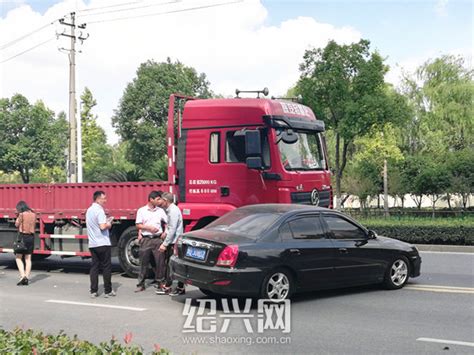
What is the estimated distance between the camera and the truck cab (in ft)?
31.8

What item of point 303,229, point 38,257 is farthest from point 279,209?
point 38,257

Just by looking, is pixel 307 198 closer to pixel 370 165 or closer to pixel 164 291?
pixel 164 291

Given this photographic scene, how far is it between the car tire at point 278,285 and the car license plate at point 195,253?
92 centimetres

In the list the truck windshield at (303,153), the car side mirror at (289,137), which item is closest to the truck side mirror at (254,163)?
the truck windshield at (303,153)

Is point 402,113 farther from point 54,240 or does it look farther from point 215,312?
point 215,312

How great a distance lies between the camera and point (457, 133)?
36.4 m

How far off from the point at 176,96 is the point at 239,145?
1820 mm

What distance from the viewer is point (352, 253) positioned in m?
8.48

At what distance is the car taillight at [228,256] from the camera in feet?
24.2

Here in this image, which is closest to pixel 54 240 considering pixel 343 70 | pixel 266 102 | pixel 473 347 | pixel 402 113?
pixel 266 102

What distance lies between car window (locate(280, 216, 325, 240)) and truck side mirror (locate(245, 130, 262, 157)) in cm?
177

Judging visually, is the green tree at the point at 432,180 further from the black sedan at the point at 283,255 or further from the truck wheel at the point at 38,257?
the truck wheel at the point at 38,257

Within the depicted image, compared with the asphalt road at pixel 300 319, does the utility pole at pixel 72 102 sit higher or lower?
higher

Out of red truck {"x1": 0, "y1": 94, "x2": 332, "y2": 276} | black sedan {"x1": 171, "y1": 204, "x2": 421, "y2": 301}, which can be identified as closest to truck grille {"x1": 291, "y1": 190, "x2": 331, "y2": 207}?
red truck {"x1": 0, "y1": 94, "x2": 332, "y2": 276}
